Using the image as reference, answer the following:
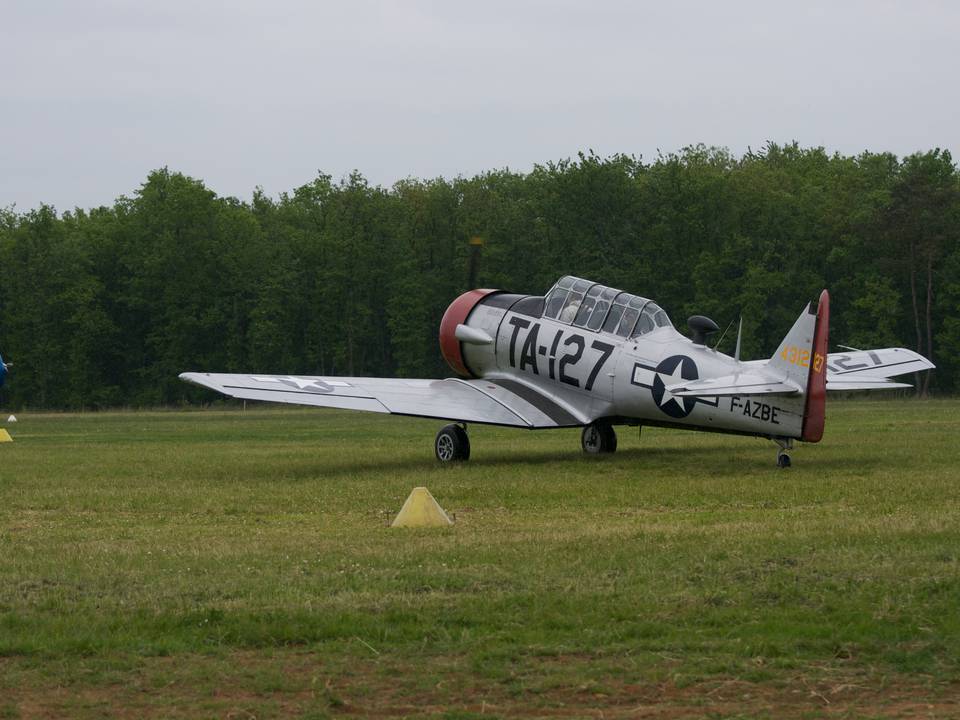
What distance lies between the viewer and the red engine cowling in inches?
842

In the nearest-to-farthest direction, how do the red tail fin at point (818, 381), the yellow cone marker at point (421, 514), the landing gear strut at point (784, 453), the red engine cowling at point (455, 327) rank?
the yellow cone marker at point (421, 514), the red tail fin at point (818, 381), the landing gear strut at point (784, 453), the red engine cowling at point (455, 327)

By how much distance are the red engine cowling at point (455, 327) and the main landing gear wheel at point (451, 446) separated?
2267 millimetres

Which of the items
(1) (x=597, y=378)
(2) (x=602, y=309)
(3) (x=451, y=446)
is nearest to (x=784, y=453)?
(1) (x=597, y=378)

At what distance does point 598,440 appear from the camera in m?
20.2

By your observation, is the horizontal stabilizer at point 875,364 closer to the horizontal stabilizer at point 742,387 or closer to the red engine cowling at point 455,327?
the horizontal stabilizer at point 742,387

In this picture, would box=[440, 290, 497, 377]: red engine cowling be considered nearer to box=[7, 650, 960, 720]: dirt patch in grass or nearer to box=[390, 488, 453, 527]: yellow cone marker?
box=[390, 488, 453, 527]: yellow cone marker

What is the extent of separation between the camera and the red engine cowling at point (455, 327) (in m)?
21.4

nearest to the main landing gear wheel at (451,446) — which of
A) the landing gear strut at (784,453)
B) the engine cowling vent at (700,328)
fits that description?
the engine cowling vent at (700,328)

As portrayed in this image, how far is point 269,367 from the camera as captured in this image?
214ft

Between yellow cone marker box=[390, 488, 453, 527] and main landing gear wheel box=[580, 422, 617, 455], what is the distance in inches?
344

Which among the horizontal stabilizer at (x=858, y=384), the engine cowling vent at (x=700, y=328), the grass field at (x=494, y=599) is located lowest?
the grass field at (x=494, y=599)

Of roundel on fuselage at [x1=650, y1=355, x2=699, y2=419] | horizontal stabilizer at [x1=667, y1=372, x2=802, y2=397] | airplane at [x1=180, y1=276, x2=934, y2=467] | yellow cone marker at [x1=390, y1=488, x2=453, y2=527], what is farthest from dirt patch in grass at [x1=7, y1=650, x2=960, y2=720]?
roundel on fuselage at [x1=650, y1=355, x2=699, y2=419]

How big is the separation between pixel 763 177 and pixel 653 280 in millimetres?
11004

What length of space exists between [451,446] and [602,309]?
2.90 m
